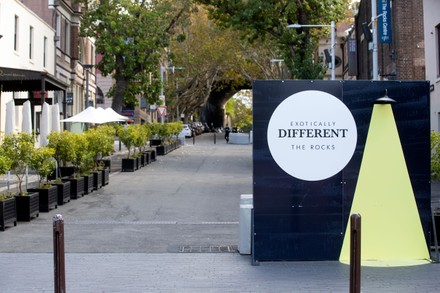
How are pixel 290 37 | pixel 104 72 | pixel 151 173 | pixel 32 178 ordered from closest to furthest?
pixel 32 178, pixel 151 173, pixel 290 37, pixel 104 72

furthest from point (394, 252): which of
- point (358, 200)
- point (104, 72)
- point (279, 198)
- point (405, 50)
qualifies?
point (104, 72)

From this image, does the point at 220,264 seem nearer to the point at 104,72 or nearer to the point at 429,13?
the point at 429,13

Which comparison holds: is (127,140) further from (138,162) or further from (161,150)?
(161,150)

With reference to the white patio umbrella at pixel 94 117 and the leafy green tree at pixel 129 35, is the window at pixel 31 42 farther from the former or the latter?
the white patio umbrella at pixel 94 117

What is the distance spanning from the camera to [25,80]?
81.3 feet

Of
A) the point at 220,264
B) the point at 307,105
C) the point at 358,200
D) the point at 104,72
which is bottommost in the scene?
the point at 220,264

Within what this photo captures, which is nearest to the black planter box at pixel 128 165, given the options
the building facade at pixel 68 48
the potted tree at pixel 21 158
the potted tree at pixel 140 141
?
→ the potted tree at pixel 140 141

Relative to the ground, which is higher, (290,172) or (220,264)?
(290,172)

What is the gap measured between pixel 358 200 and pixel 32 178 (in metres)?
15.4

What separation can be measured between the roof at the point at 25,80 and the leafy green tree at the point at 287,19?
850 centimetres

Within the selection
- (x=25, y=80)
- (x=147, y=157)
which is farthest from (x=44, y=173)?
(x=147, y=157)

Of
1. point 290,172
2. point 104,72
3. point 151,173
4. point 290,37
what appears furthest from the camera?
point 104,72

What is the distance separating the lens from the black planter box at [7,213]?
446 inches

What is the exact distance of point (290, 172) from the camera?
8.52 metres
